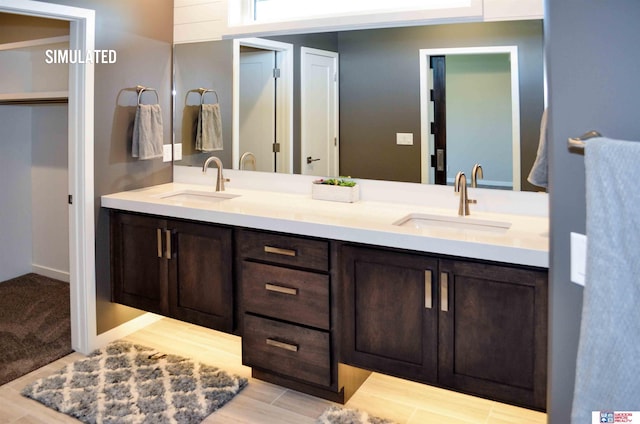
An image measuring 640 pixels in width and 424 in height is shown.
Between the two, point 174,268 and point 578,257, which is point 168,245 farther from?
point 578,257

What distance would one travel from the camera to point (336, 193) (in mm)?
2734

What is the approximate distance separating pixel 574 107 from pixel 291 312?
1.66 meters

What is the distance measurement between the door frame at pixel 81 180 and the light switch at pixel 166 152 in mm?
572

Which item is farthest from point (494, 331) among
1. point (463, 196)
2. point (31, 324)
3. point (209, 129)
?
point (31, 324)

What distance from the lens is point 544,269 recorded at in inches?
70.2

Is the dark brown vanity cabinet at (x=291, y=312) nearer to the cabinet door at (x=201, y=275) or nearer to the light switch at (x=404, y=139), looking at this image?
the cabinet door at (x=201, y=275)

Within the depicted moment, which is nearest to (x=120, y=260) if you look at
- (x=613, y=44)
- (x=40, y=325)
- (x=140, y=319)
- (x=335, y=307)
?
(x=140, y=319)

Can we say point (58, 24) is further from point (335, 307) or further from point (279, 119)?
point (335, 307)

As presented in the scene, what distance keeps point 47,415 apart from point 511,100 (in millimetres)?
2515

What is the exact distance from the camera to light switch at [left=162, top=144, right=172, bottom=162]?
3.31 meters

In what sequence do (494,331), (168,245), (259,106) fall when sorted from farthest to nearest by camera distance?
(259,106) < (168,245) < (494,331)

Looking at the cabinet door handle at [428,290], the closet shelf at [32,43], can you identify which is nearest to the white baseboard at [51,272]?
the closet shelf at [32,43]

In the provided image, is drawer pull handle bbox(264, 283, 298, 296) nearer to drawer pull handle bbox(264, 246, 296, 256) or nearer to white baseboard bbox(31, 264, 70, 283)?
drawer pull handle bbox(264, 246, 296, 256)

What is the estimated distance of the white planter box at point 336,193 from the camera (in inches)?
107
